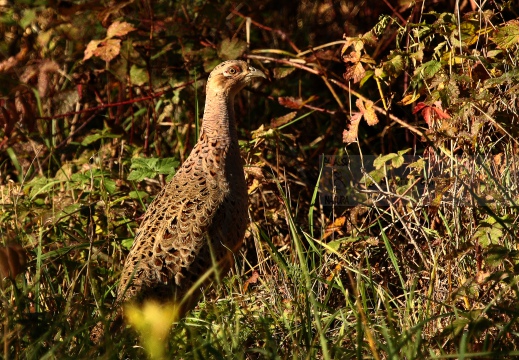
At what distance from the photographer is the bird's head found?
175 inches

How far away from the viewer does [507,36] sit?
3.80 m

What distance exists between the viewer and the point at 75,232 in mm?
4816

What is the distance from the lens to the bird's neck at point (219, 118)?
432 cm

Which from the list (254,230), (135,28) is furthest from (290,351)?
(135,28)

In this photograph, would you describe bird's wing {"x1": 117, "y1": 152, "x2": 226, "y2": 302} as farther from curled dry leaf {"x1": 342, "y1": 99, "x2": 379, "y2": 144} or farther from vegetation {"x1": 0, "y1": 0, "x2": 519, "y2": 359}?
curled dry leaf {"x1": 342, "y1": 99, "x2": 379, "y2": 144}

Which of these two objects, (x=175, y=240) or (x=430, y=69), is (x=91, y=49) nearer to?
(x=175, y=240)

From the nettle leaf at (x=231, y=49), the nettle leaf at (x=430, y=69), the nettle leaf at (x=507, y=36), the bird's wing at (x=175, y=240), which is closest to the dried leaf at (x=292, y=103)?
the nettle leaf at (x=231, y=49)

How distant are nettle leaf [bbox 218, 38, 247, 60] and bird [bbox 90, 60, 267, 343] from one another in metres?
0.38

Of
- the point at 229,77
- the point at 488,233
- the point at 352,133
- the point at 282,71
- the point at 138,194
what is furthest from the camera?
the point at 282,71

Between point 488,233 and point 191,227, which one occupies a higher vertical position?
point 191,227

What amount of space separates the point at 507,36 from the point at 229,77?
4.80ft

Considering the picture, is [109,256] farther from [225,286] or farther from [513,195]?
[513,195]

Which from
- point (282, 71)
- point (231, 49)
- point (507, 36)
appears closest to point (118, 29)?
point (231, 49)

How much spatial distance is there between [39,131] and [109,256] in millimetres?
1812
